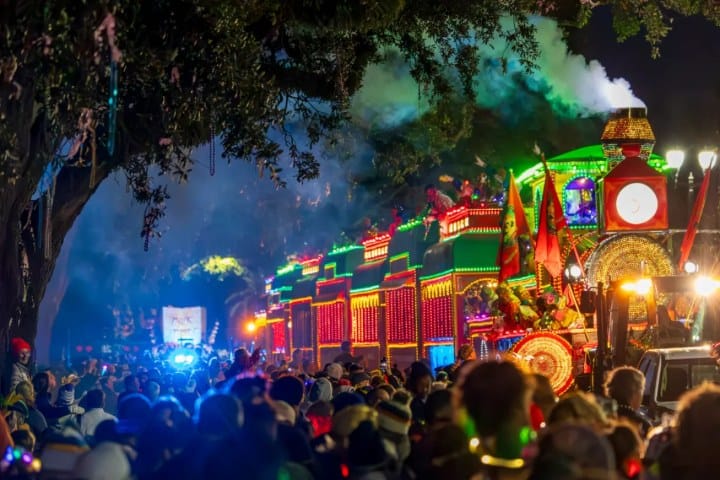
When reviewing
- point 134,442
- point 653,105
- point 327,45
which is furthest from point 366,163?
point 134,442

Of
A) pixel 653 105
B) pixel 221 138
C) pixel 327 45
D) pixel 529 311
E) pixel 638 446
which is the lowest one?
pixel 638 446

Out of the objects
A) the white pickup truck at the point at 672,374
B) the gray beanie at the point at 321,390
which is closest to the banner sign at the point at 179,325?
the gray beanie at the point at 321,390

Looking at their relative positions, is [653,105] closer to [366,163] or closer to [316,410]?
[366,163]

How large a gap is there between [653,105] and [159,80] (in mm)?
28133

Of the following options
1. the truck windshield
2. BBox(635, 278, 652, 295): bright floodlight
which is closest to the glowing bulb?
BBox(635, 278, 652, 295): bright floodlight

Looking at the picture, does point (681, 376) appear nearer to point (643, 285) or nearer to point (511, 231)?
point (643, 285)

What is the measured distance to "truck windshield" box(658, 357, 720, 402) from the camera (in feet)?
43.6

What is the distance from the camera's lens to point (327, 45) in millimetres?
16578

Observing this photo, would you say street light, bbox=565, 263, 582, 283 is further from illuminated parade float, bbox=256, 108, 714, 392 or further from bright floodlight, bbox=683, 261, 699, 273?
bright floodlight, bbox=683, 261, 699, 273

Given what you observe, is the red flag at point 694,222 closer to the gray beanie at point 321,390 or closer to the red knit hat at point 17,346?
the gray beanie at point 321,390

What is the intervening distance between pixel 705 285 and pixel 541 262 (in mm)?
7625

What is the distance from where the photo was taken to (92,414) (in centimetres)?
1135

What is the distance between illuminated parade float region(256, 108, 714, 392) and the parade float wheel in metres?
0.02

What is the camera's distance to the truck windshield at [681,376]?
1330cm
